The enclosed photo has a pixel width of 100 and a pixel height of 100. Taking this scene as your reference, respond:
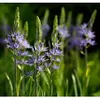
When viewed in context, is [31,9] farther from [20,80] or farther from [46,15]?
[20,80]

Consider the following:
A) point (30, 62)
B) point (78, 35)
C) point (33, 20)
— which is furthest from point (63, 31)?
point (30, 62)

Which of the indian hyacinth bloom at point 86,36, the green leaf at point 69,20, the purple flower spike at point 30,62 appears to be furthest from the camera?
the green leaf at point 69,20

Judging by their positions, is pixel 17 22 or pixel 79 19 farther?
pixel 79 19

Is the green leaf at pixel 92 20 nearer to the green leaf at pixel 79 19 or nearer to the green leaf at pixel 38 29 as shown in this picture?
the green leaf at pixel 79 19

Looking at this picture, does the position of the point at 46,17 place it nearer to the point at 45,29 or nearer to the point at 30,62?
the point at 45,29

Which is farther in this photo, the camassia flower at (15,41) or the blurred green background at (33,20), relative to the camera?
the blurred green background at (33,20)

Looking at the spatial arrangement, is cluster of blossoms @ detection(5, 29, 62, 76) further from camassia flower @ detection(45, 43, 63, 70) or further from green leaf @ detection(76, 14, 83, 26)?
green leaf @ detection(76, 14, 83, 26)

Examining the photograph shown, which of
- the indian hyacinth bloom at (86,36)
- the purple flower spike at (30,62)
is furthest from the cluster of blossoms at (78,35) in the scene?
the purple flower spike at (30,62)

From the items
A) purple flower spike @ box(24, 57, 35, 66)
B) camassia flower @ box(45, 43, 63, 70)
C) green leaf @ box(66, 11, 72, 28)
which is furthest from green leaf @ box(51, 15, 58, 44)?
green leaf @ box(66, 11, 72, 28)
